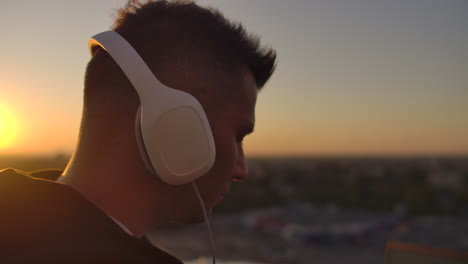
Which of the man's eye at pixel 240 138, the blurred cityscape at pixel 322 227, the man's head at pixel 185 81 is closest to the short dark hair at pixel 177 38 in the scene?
the man's head at pixel 185 81

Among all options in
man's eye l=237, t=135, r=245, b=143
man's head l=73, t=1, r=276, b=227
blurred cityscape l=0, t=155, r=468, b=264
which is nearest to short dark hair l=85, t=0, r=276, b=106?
man's head l=73, t=1, r=276, b=227

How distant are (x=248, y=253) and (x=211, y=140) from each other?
7.12 meters

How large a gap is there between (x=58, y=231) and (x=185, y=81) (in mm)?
311

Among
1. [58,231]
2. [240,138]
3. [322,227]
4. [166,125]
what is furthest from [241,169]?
[322,227]

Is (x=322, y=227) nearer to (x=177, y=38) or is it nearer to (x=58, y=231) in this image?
(x=177, y=38)

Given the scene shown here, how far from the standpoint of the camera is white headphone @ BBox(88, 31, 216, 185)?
25.2 inches

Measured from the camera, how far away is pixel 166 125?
2.15 feet

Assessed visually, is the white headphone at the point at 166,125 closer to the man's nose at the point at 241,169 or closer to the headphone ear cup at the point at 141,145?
the headphone ear cup at the point at 141,145

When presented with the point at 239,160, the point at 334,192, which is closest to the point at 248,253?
the point at 239,160

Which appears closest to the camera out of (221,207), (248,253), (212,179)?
(212,179)

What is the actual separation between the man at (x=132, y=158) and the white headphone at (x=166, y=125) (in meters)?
0.02

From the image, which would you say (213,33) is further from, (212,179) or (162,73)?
(212,179)

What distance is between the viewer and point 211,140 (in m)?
0.69

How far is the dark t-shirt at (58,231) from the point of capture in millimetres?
497
